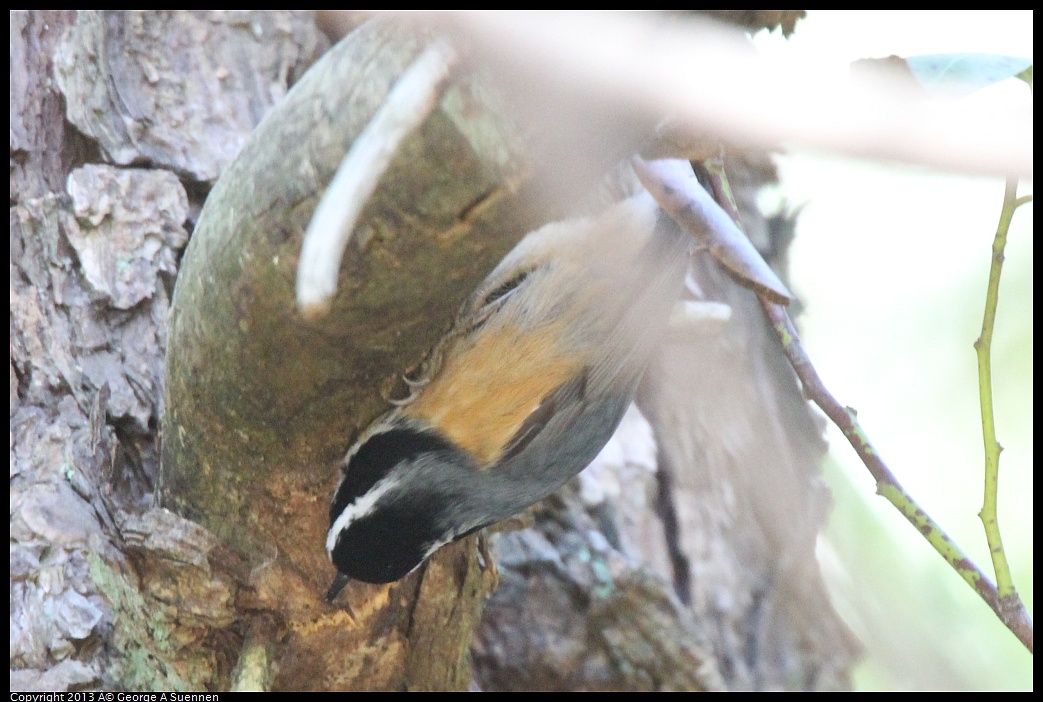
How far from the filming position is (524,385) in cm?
139

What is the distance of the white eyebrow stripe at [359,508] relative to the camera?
1.23 meters

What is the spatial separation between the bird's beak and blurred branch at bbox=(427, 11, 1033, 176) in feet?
A: 2.69

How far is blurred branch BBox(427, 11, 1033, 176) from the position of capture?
0.65 m

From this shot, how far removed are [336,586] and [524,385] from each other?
437 millimetres

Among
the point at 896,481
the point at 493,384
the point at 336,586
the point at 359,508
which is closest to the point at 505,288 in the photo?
the point at 493,384

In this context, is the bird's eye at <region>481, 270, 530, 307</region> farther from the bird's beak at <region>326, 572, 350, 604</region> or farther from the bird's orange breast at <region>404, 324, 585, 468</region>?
the bird's beak at <region>326, 572, 350, 604</region>

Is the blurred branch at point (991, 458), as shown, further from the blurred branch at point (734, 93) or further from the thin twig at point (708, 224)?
the thin twig at point (708, 224)

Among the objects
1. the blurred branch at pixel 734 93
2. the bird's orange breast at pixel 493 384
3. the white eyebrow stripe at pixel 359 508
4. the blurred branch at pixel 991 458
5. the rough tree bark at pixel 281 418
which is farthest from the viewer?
the bird's orange breast at pixel 493 384

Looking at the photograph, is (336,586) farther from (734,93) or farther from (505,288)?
(734,93)

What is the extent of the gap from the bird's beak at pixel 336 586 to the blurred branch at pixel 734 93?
32.3 inches

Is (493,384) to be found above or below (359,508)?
above

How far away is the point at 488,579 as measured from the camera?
59.0 inches

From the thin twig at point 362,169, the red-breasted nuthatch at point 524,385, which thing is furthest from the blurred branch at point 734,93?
the red-breasted nuthatch at point 524,385

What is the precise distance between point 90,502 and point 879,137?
4.29ft
